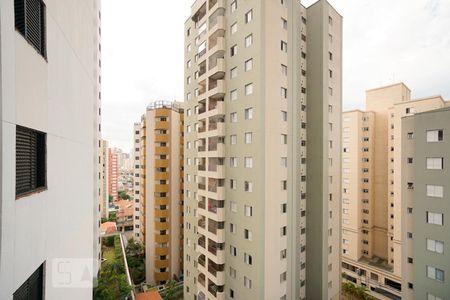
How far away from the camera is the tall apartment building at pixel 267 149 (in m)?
16.1

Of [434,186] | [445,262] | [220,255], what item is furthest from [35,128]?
[445,262]

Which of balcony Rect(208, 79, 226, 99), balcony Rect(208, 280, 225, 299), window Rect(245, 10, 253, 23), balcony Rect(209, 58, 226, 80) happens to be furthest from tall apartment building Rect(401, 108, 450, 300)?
balcony Rect(209, 58, 226, 80)

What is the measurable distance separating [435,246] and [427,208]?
2.84 m

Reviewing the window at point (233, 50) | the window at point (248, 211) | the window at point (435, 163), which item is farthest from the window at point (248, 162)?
the window at point (435, 163)

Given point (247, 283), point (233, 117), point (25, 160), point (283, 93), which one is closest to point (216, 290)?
point (247, 283)

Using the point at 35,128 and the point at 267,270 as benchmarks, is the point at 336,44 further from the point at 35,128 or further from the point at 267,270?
the point at 35,128

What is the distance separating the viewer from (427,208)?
1625 cm

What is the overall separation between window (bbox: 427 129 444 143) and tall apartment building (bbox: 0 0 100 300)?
2382cm

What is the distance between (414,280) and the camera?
1669 centimetres

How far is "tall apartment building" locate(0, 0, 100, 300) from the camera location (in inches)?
119

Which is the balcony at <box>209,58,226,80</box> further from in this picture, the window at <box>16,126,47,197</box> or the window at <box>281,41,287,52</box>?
the window at <box>16,126,47,197</box>

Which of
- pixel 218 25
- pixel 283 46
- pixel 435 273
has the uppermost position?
pixel 218 25

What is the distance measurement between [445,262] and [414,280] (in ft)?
9.38

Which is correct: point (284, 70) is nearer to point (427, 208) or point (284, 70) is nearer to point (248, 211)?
point (248, 211)
